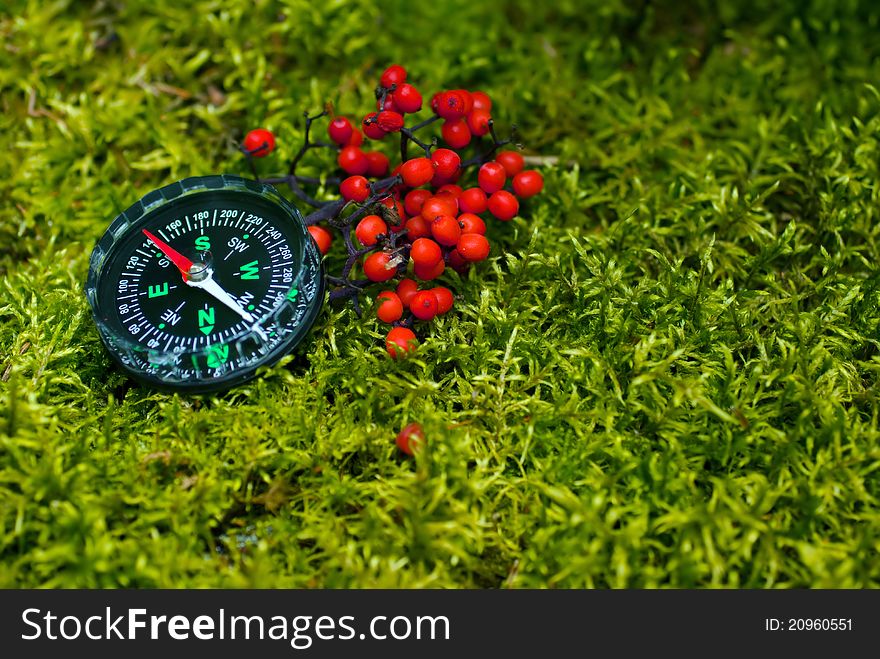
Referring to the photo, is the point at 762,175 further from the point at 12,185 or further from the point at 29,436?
the point at 12,185

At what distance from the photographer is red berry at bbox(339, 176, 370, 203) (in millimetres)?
2711

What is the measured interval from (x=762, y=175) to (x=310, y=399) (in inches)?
85.9

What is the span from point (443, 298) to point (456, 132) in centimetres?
66

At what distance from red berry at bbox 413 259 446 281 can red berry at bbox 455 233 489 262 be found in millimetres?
87

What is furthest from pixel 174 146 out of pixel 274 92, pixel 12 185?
pixel 12 185

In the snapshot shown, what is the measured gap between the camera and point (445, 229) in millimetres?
2510

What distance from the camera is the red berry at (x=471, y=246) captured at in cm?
258

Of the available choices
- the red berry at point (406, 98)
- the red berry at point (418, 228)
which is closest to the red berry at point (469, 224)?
the red berry at point (418, 228)

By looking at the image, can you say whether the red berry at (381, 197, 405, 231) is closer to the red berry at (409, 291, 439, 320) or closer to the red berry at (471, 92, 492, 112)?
the red berry at (409, 291, 439, 320)

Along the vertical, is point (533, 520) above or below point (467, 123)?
below

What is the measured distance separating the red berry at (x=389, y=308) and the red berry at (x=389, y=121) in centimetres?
61

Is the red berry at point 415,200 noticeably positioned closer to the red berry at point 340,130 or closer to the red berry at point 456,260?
the red berry at point 456,260

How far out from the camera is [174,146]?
3.28 meters

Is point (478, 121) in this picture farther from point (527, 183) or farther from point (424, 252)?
point (424, 252)
